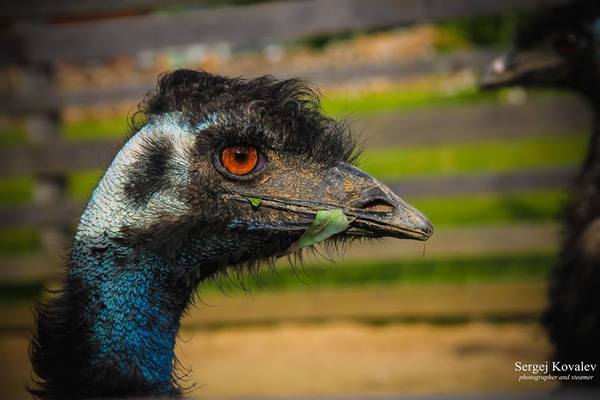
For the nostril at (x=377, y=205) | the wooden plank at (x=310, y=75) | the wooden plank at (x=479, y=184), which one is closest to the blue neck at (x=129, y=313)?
the nostril at (x=377, y=205)

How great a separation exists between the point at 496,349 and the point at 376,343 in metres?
0.80

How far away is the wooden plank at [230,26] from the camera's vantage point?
5449 mm

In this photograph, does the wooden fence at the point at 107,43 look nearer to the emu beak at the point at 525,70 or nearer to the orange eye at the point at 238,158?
the emu beak at the point at 525,70

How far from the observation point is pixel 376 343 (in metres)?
5.86

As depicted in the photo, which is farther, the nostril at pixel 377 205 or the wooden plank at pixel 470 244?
the wooden plank at pixel 470 244

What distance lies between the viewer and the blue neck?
2.10 meters

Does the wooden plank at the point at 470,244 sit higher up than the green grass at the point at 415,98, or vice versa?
the green grass at the point at 415,98

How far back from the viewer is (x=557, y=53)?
14.9ft

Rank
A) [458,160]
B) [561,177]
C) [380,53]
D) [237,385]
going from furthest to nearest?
1. [380,53]
2. [458,160]
3. [561,177]
4. [237,385]

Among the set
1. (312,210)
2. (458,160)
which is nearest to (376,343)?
(312,210)

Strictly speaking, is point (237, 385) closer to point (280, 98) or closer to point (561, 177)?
point (561, 177)

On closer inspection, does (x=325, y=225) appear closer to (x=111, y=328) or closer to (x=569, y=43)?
(x=111, y=328)

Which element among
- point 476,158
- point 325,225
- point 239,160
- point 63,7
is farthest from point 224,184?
point 476,158

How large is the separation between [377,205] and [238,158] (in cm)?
37
